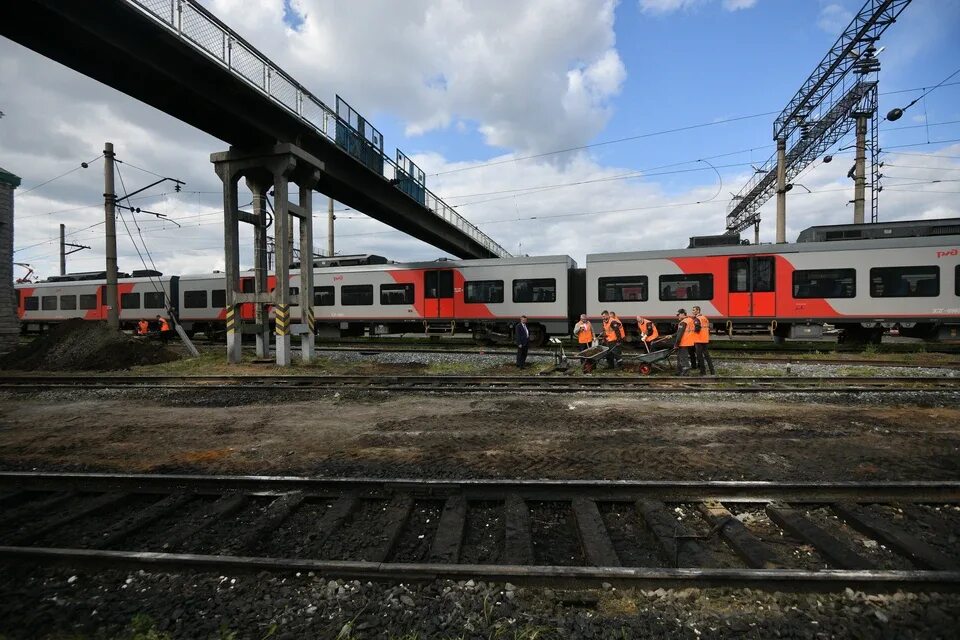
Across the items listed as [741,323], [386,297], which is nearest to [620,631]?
[741,323]

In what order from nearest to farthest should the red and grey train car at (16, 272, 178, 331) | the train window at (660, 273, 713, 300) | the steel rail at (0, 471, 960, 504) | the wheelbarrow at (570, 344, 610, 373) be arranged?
the steel rail at (0, 471, 960, 504), the wheelbarrow at (570, 344, 610, 373), the train window at (660, 273, 713, 300), the red and grey train car at (16, 272, 178, 331)

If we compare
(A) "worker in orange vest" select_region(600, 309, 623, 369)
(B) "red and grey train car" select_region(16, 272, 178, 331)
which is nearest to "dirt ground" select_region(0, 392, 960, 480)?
(A) "worker in orange vest" select_region(600, 309, 623, 369)

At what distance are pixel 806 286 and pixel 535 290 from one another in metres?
8.97

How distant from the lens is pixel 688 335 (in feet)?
35.8

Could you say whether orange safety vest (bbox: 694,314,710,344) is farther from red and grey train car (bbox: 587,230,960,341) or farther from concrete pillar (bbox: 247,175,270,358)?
concrete pillar (bbox: 247,175,270,358)

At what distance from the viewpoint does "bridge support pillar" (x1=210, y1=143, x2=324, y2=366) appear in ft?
45.6

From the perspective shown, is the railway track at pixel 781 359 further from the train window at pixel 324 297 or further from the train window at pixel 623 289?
the train window at pixel 324 297

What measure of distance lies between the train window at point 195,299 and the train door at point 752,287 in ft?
77.0

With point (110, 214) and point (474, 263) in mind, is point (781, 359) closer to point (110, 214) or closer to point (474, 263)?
point (474, 263)

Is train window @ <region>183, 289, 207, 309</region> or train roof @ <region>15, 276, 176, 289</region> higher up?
train roof @ <region>15, 276, 176, 289</region>

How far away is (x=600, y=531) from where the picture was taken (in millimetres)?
3242

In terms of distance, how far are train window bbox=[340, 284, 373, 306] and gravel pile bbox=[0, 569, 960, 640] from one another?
17.1 metres

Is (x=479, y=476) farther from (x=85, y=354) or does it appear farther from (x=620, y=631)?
(x=85, y=354)

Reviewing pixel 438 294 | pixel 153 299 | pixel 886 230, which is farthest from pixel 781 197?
pixel 153 299
